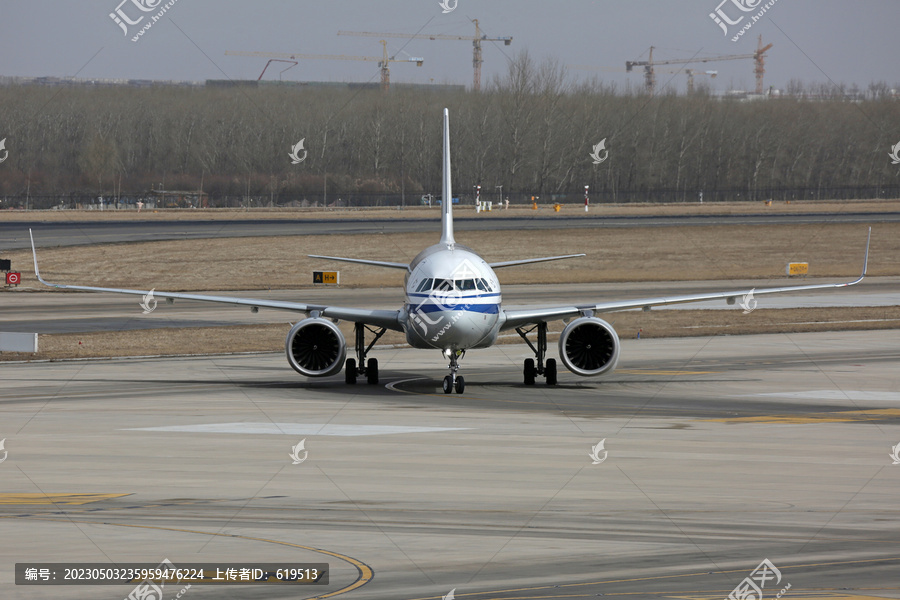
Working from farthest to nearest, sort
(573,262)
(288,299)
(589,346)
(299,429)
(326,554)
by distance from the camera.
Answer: (573,262)
(288,299)
(589,346)
(299,429)
(326,554)

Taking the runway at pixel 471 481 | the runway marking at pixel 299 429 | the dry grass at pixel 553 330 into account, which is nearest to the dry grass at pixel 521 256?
the dry grass at pixel 553 330

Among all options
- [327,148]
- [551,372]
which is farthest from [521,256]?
[327,148]

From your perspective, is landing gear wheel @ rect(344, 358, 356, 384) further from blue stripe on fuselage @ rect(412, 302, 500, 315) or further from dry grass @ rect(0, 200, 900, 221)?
dry grass @ rect(0, 200, 900, 221)

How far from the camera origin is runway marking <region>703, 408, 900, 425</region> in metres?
26.7

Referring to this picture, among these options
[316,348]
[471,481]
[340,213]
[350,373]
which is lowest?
[350,373]

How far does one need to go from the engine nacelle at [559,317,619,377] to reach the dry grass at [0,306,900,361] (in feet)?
48.6

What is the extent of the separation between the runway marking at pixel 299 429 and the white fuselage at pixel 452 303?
492 cm

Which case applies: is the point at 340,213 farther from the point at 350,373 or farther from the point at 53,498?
the point at 53,498

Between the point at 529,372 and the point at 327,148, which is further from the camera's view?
the point at 327,148

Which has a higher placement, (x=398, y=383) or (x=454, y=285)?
(x=454, y=285)

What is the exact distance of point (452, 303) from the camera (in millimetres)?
29875

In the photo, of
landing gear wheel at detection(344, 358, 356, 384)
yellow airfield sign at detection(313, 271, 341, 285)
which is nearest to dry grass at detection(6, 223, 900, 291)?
yellow airfield sign at detection(313, 271, 341, 285)

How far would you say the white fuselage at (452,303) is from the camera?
98.1 feet

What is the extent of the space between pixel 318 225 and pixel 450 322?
253 feet
